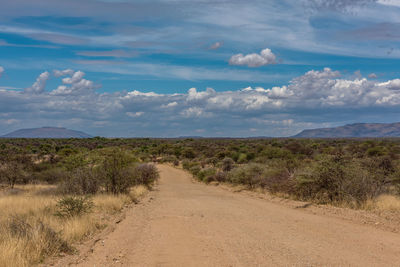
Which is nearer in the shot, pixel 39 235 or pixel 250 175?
pixel 39 235

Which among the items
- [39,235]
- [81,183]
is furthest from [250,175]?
[39,235]

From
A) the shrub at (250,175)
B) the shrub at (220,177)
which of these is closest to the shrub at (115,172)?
the shrub at (250,175)

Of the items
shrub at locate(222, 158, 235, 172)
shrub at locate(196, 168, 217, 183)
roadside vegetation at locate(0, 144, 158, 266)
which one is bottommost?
shrub at locate(196, 168, 217, 183)

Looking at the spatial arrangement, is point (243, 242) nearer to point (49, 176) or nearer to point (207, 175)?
point (49, 176)

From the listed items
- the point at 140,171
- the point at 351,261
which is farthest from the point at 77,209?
the point at 140,171

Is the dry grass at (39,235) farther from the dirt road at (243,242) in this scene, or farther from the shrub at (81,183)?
the shrub at (81,183)

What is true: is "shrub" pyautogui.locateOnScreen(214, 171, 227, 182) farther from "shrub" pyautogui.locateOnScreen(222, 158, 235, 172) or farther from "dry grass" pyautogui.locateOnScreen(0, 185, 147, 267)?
"dry grass" pyautogui.locateOnScreen(0, 185, 147, 267)

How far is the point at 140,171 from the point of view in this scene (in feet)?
106

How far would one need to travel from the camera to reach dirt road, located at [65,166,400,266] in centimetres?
887

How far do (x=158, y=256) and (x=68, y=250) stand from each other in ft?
7.59

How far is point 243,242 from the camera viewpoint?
10.7 metres

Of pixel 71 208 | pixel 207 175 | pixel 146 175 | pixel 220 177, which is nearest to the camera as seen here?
pixel 71 208

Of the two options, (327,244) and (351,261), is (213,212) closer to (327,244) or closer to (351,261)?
(327,244)

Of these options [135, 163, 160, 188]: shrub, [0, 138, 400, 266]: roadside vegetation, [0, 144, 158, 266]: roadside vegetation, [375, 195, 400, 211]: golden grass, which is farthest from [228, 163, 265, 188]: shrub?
[375, 195, 400, 211]: golden grass
